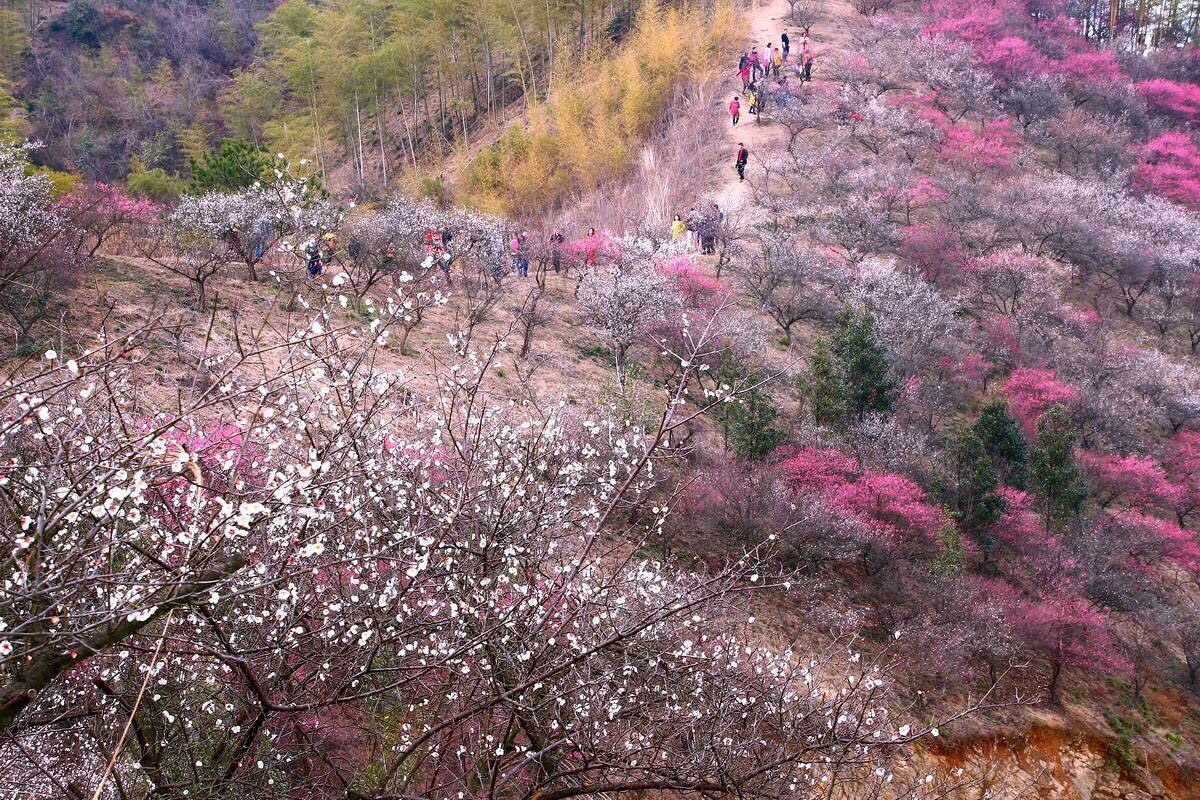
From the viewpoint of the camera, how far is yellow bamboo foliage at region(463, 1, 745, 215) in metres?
32.2

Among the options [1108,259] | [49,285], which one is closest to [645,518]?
[49,285]

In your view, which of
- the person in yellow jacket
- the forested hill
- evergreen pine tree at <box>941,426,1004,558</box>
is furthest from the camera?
the forested hill

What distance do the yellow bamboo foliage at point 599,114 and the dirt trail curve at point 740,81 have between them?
1623 millimetres

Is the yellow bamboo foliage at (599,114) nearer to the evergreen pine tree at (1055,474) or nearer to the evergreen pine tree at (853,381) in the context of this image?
the evergreen pine tree at (853,381)

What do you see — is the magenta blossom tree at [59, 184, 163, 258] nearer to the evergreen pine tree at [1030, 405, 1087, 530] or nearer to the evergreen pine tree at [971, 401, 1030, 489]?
the evergreen pine tree at [971, 401, 1030, 489]

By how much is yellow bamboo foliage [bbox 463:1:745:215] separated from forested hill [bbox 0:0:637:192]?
3.84m

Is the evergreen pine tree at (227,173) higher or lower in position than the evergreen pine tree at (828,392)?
higher

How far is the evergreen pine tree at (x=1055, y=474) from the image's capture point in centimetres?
1602

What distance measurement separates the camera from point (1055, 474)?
15953mm

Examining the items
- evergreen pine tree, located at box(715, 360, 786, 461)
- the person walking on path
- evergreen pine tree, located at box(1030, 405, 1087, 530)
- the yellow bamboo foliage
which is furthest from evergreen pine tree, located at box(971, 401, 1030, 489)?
the yellow bamboo foliage

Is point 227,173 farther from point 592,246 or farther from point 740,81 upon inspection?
point 740,81

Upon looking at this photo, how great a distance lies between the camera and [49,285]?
43.9 ft

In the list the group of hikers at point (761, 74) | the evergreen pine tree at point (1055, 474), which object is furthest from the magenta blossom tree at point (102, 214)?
the group of hikers at point (761, 74)

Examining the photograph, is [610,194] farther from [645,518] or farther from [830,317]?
[645,518]
